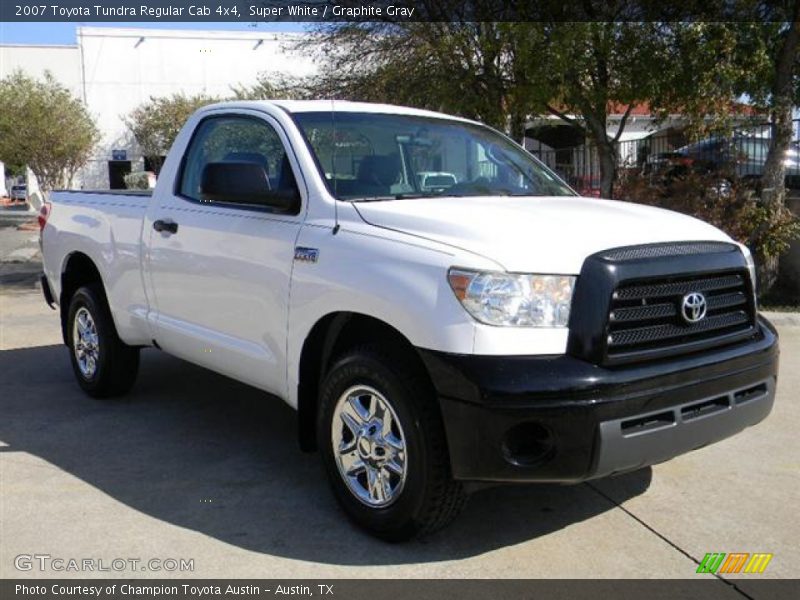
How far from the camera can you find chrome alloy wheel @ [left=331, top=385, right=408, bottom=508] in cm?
358

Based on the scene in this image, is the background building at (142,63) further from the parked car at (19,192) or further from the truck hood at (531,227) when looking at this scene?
the truck hood at (531,227)

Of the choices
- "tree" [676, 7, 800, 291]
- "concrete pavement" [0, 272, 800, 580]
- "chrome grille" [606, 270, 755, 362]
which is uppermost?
"tree" [676, 7, 800, 291]

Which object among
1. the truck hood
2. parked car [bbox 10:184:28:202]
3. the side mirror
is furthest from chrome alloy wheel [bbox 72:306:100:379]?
parked car [bbox 10:184:28:202]

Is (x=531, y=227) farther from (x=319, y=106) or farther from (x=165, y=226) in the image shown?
(x=165, y=226)

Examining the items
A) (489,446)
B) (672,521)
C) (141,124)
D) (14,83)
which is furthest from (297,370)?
(141,124)

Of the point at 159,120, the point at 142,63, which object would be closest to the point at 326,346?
the point at 159,120

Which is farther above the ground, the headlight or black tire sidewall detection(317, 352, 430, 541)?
the headlight

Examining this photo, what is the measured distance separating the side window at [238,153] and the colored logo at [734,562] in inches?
101

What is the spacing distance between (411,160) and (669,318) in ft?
5.68

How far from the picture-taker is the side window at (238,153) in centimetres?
428

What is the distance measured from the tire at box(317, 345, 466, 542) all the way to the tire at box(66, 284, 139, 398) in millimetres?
2537

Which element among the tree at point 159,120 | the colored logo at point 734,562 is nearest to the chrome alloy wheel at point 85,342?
the colored logo at point 734,562
